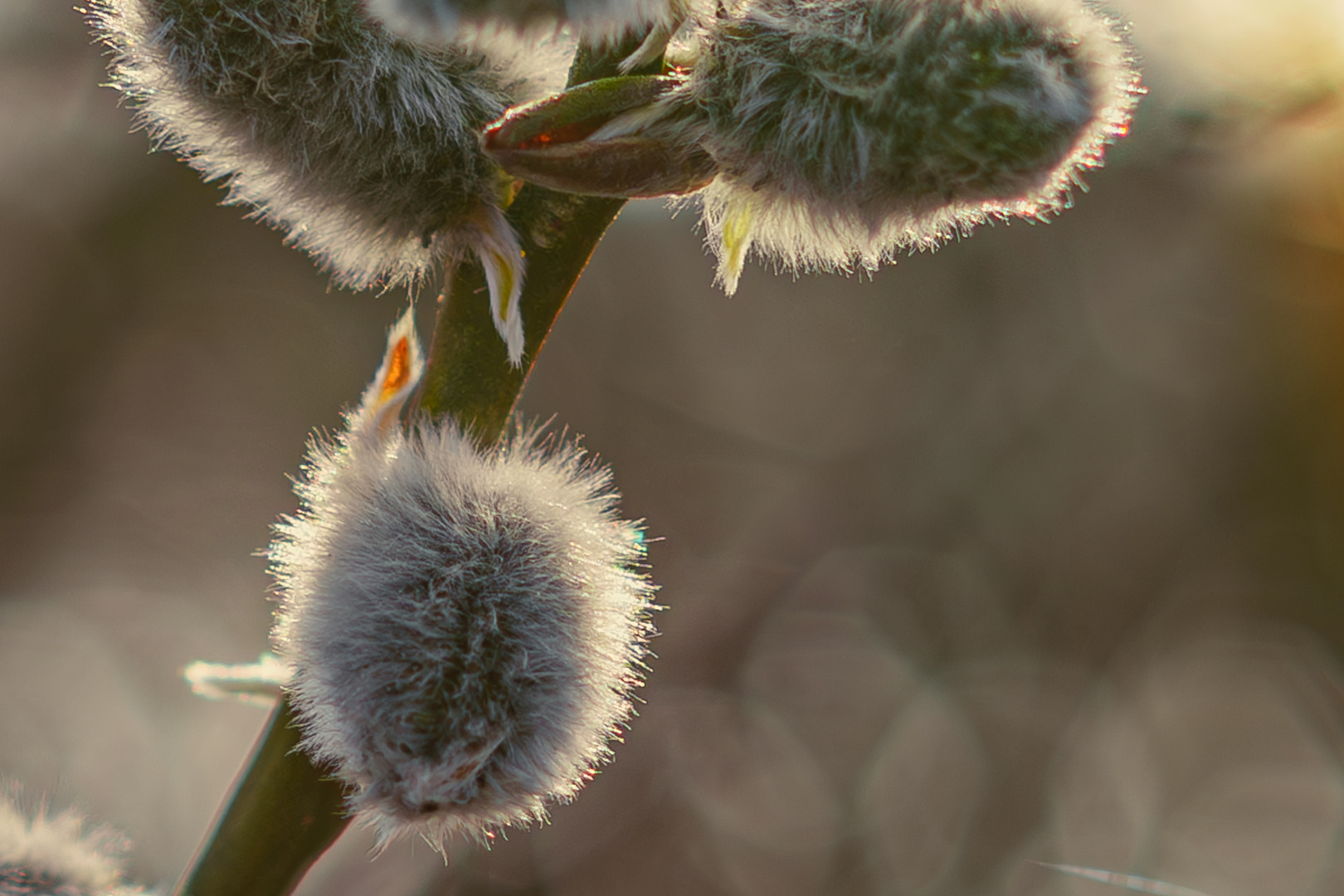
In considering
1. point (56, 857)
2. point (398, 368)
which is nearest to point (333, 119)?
point (398, 368)

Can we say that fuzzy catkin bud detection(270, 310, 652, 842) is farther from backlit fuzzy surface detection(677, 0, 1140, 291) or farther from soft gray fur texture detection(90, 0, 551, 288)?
backlit fuzzy surface detection(677, 0, 1140, 291)

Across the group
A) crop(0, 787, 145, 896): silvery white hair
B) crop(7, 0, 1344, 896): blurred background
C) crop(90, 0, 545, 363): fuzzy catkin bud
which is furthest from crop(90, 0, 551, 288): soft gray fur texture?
crop(7, 0, 1344, 896): blurred background

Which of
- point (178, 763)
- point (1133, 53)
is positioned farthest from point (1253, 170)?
point (178, 763)

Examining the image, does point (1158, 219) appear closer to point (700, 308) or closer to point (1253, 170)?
point (1253, 170)

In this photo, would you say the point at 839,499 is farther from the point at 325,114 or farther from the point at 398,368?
the point at 325,114

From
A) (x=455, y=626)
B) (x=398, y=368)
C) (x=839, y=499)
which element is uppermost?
(x=398, y=368)

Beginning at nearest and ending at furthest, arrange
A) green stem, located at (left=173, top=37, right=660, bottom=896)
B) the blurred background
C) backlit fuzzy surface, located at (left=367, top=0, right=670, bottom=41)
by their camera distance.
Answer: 1. backlit fuzzy surface, located at (left=367, top=0, right=670, bottom=41)
2. green stem, located at (left=173, top=37, right=660, bottom=896)
3. the blurred background
